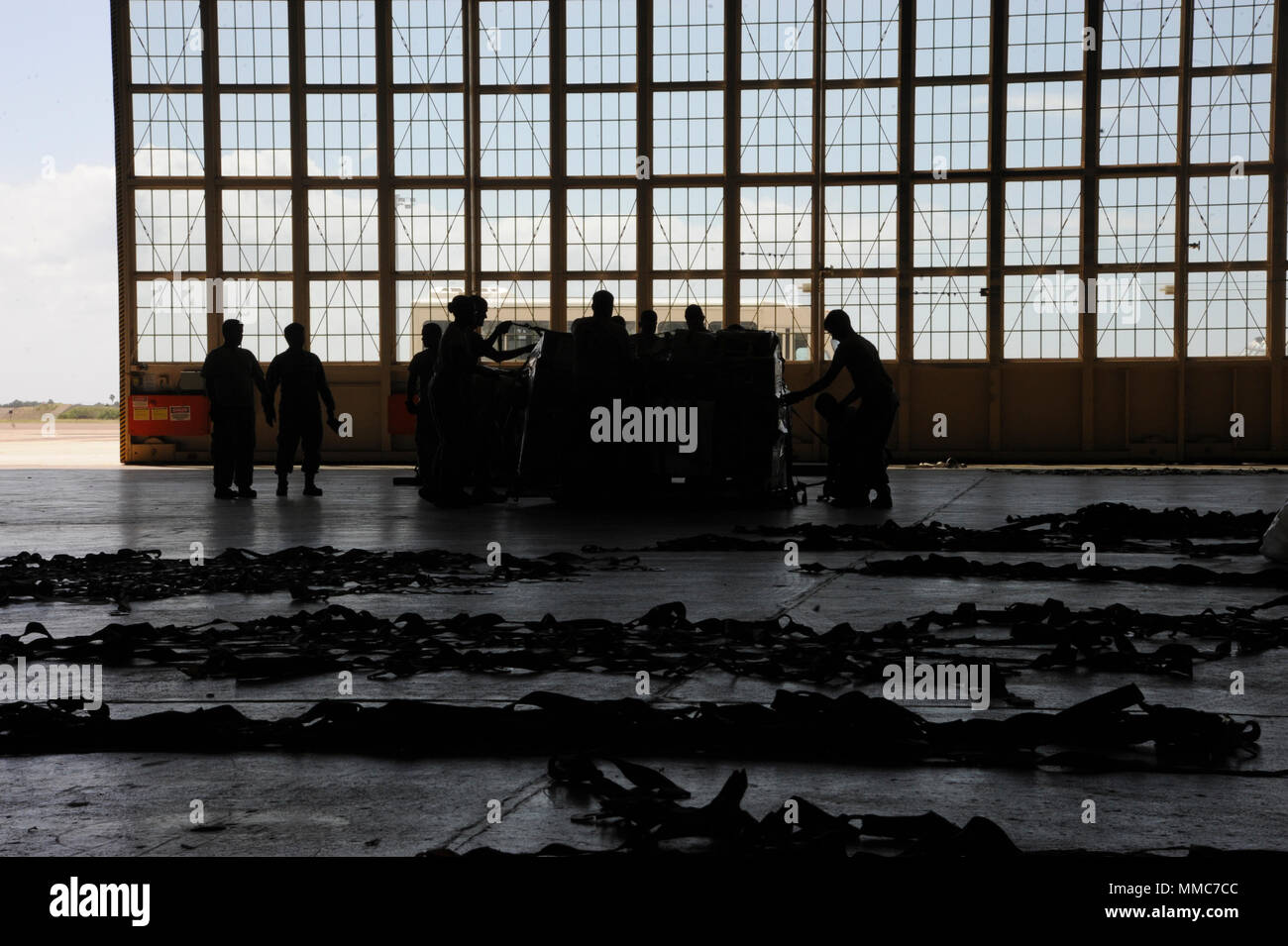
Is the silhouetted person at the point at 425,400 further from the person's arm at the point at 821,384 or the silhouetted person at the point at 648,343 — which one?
the person's arm at the point at 821,384

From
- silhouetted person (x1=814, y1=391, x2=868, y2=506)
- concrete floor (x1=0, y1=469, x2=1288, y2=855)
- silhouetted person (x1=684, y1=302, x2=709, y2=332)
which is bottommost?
concrete floor (x1=0, y1=469, x2=1288, y2=855)

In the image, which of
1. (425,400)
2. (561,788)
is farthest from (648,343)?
(561,788)

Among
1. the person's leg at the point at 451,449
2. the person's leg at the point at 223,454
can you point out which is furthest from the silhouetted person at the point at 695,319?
the person's leg at the point at 223,454

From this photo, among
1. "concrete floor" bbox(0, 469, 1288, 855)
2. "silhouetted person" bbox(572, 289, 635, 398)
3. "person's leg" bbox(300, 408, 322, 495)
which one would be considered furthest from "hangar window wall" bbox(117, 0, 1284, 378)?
"concrete floor" bbox(0, 469, 1288, 855)

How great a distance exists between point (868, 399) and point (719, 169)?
17.4 m

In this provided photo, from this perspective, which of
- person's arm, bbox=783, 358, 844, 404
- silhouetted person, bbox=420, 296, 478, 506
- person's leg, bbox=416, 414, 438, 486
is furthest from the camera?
person's leg, bbox=416, 414, 438, 486

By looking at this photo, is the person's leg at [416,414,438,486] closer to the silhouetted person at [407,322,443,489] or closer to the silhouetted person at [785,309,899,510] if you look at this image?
the silhouetted person at [407,322,443,489]

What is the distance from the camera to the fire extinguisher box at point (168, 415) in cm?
3191

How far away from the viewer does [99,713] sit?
3945 mm

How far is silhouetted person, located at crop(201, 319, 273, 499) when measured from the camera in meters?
16.8

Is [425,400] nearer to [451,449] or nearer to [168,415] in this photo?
[451,449]

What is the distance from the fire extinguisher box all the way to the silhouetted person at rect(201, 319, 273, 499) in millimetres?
15443
